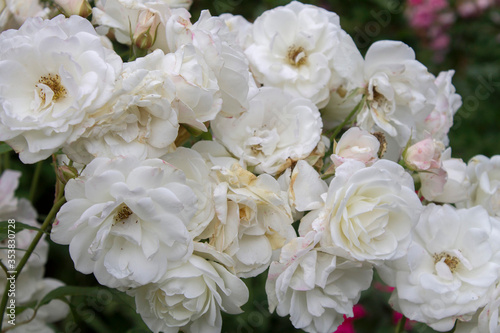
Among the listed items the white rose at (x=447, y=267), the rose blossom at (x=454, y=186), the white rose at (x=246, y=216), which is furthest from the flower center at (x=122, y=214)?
the rose blossom at (x=454, y=186)

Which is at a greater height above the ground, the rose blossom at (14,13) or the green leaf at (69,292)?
the rose blossom at (14,13)

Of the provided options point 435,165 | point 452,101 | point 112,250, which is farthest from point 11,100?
point 452,101

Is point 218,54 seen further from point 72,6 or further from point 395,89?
point 395,89

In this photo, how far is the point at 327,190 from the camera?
2.91ft

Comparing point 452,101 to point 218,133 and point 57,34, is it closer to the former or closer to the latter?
point 218,133

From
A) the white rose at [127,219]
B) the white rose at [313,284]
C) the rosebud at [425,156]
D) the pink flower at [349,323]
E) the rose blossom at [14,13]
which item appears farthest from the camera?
the pink flower at [349,323]

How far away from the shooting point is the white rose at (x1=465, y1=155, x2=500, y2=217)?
1.03 metres

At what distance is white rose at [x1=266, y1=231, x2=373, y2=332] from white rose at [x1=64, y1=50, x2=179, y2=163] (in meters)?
0.24

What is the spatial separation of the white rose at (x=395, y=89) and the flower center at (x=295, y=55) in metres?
0.12

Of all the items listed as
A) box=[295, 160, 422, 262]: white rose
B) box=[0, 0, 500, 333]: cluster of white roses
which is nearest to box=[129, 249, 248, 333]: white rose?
box=[0, 0, 500, 333]: cluster of white roses

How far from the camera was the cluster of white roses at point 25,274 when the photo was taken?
118 centimetres

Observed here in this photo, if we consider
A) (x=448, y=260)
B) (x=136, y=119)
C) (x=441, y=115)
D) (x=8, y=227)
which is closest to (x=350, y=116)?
(x=441, y=115)

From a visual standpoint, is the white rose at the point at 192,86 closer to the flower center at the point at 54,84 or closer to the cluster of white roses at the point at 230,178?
the cluster of white roses at the point at 230,178

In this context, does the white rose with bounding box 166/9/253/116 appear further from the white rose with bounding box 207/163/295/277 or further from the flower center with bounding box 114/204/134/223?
the flower center with bounding box 114/204/134/223
